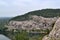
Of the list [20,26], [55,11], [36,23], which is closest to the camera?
[36,23]

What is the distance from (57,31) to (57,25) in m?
0.33

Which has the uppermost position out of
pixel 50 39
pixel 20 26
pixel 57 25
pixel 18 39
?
pixel 57 25

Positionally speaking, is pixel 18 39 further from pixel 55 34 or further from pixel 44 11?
pixel 44 11

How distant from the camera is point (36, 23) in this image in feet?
244

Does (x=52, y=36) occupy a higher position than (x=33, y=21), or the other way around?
(x=52, y=36)

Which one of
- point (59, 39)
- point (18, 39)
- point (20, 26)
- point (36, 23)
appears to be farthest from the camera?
point (20, 26)

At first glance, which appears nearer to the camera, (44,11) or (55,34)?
(55,34)

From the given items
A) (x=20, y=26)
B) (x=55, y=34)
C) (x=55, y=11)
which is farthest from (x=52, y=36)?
(x=55, y=11)

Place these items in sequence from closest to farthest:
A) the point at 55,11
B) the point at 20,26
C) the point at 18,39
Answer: the point at 18,39 < the point at 20,26 < the point at 55,11

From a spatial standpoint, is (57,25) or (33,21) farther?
(33,21)

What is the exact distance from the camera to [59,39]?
748 cm

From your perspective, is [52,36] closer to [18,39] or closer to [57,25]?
[57,25]

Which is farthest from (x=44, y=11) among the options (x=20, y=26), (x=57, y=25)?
(x=57, y=25)

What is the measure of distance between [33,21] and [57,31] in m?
69.2
